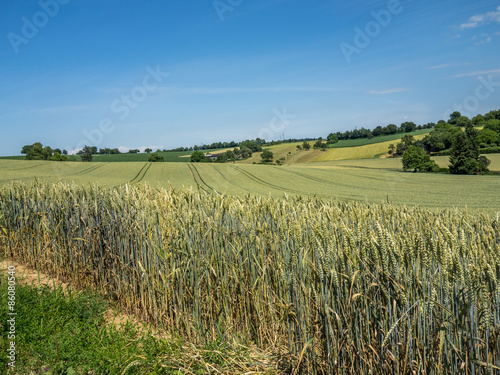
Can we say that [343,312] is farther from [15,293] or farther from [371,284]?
[15,293]

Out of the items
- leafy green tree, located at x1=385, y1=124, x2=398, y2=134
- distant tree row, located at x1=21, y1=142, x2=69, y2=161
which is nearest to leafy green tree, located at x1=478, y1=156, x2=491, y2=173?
leafy green tree, located at x1=385, y1=124, x2=398, y2=134

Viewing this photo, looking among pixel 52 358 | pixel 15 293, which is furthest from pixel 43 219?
pixel 52 358

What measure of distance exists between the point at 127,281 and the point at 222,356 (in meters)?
1.98

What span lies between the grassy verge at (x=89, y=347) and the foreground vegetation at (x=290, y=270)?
246 mm

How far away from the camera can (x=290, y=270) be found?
2408 mm

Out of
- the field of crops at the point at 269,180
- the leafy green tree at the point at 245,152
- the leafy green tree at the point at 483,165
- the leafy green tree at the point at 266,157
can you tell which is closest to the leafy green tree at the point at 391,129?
the leafy green tree at the point at 245,152

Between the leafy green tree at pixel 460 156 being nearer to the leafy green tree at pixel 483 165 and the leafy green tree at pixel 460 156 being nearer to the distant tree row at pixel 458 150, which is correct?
the distant tree row at pixel 458 150

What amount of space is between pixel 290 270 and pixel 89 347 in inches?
87.0

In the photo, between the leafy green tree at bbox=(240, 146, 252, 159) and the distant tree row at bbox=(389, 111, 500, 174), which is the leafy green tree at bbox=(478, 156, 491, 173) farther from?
the leafy green tree at bbox=(240, 146, 252, 159)

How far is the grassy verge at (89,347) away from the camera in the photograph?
268 cm

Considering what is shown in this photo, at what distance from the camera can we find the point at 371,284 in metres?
1.74

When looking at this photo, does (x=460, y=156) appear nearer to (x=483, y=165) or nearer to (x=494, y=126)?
(x=483, y=165)

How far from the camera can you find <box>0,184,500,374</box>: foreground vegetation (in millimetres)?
1673

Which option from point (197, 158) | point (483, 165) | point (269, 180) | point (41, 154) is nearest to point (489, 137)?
point (483, 165)
